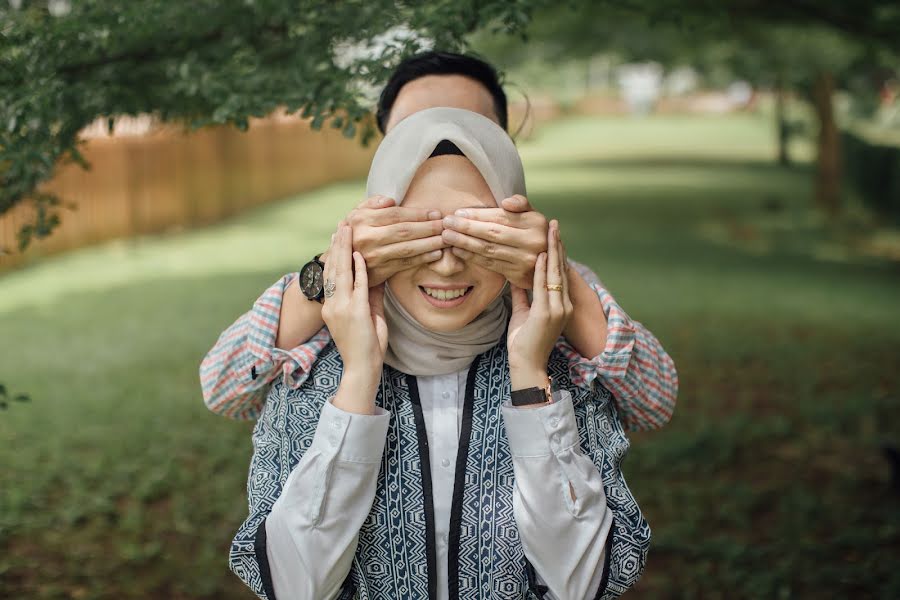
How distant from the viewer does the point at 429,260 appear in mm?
2051

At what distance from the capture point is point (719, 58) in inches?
859

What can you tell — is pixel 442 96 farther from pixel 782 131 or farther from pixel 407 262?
pixel 782 131

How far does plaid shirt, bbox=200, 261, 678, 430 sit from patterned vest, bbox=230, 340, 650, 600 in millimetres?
56

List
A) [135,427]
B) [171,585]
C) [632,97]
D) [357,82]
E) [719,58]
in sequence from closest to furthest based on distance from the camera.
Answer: [357,82]
[171,585]
[135,427]
[719,58]
[632,97]

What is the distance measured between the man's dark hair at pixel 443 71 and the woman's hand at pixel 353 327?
0.48 meters

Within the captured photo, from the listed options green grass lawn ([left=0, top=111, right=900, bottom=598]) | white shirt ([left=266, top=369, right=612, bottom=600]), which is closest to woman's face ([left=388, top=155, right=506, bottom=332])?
white shirt ([left=266, top=369, right=612, bottom=600])

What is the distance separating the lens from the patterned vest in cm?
213

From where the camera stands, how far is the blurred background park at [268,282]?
3.31 metres

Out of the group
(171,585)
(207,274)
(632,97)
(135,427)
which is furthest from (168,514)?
(632,97)

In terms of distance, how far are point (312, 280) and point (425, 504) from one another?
0.52m

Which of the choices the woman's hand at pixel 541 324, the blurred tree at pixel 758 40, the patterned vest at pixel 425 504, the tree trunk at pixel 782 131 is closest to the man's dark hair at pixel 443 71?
the woman's hand at pixel 541 324

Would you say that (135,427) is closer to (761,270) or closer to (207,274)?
(207,274)

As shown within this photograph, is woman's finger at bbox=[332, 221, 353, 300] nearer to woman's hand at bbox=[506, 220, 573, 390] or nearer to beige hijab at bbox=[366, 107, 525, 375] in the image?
beige hijab at bbox=[366, 107, 525, 375]

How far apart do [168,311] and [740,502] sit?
6.46 m
